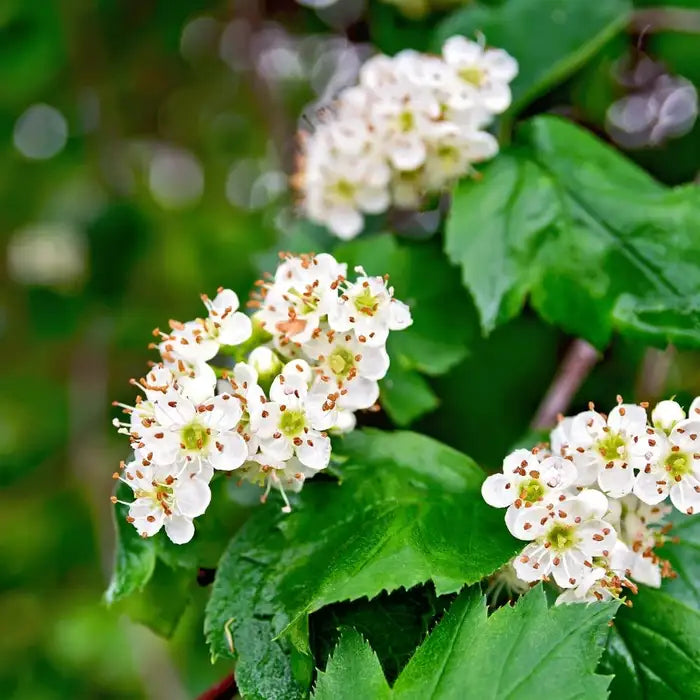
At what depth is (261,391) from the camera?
92 cm

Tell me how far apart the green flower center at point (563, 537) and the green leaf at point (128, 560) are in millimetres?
449

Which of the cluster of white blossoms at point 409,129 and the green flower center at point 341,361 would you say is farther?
the cluster of white blossoms at point 409,129

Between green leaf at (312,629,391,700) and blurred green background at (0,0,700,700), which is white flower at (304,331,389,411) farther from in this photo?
blurred green background at (0,0,700,700)

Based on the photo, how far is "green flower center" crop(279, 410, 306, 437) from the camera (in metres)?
0.92

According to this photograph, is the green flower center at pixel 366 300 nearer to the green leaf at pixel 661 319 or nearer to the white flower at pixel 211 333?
the white flower at pixel 211 333

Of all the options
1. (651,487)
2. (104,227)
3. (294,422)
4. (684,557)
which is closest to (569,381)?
(684,557)

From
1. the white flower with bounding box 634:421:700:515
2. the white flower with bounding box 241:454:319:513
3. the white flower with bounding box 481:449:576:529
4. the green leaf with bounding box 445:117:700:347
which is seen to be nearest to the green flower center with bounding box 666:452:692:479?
the white flower with bounding box 634:421:700:515

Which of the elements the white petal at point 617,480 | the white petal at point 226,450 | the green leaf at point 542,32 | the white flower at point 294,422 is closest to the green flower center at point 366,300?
the white flower at point 294,422

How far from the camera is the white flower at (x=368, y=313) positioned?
0.96 m

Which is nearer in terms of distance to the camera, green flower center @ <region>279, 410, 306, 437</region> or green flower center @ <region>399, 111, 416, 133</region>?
green flower center @ <region>279, 410, 306, 437</region>

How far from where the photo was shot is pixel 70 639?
7.89ft

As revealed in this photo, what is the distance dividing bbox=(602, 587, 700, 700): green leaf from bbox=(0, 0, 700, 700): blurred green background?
1233 millimetres

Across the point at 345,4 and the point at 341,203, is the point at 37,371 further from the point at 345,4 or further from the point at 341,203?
the point at 341,203

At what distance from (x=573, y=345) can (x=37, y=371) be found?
188 centimetres
